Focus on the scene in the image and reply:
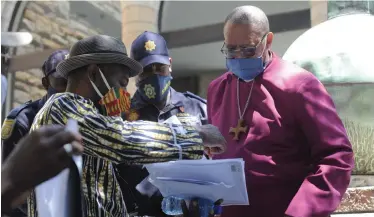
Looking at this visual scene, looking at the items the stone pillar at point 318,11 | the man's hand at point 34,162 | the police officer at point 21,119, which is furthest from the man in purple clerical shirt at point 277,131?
the stone pillar at point 318,11

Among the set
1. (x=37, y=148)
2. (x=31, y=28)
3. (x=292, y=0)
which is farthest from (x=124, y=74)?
(x=31, y=28)

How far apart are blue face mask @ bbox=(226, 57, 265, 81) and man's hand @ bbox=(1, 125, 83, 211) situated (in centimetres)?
123

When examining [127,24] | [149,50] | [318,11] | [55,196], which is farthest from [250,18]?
[127,24]

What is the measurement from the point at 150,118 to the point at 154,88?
175 millimetres

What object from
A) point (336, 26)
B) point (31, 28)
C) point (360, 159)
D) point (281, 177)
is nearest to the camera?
point (281, 177)

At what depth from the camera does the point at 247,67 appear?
2131 millimetres

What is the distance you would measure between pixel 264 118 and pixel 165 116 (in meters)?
1.30

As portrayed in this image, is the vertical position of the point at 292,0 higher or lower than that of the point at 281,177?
higher

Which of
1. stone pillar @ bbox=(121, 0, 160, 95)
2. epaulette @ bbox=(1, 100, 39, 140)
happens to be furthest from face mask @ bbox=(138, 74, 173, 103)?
stone pillar @ bbox=(121, 0, 160, 95)

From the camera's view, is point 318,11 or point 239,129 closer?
point 239,129

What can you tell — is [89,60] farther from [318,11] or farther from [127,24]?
[127,24]

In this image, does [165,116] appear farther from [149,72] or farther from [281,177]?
[281,177]

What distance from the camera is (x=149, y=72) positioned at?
132 inches

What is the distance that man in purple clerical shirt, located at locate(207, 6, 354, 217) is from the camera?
1.84 m
